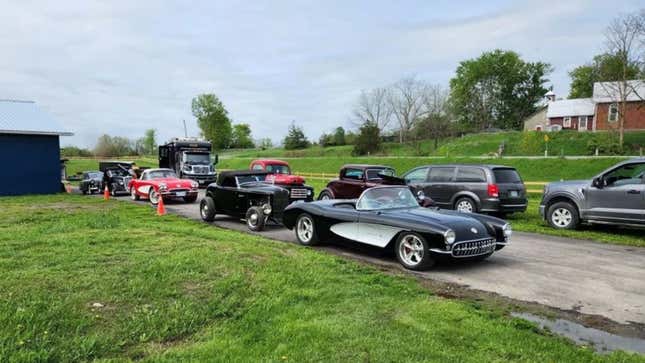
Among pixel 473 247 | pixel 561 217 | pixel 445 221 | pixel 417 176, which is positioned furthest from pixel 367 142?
pixel 473 247

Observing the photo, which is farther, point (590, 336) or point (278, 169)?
point (278, 169)

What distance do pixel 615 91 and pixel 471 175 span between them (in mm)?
45066

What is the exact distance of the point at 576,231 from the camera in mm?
11578

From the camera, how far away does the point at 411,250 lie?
7.49m

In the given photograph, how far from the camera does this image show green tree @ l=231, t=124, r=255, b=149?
107 meters

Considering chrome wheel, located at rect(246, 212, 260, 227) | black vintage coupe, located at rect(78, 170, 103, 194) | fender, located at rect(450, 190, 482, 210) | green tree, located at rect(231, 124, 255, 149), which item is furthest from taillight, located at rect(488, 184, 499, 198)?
green tree, located at rect(231, 124, 255, 149)

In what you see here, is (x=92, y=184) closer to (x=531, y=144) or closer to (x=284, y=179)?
(x=284, y=179)

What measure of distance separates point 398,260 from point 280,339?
12.8 feet

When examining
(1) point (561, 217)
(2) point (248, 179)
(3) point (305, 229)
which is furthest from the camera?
(2) point (248, 179)

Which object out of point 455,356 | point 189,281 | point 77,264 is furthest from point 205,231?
point 455,356

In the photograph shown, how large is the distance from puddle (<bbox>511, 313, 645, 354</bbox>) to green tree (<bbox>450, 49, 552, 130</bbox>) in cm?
8550

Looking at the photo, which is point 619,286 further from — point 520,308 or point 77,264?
point 77,264

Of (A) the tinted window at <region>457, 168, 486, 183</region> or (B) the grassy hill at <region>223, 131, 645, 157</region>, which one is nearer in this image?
(A) the tinted window at <region>457, 168, 486, 183</region>

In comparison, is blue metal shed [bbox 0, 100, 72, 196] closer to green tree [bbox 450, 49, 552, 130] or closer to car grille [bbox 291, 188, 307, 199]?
car grille [bbox 291, 188, 307, 199]
